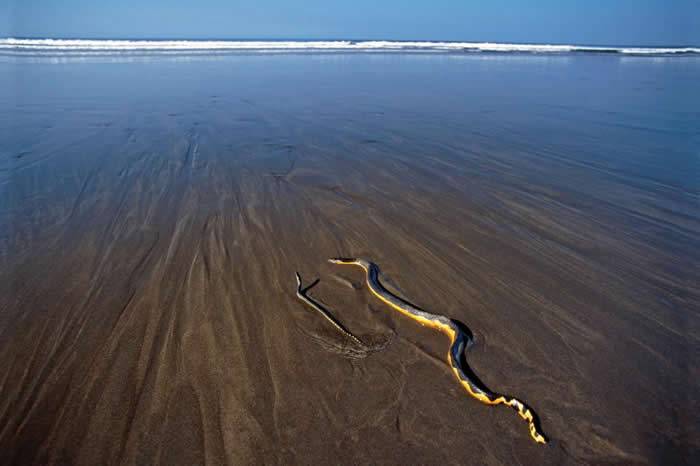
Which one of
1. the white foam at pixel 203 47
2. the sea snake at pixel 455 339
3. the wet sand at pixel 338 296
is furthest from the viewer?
the white foam at pixel 203 47

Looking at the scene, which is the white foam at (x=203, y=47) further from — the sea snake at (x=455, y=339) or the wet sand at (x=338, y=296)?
the sea snake at (x=455, y=339)

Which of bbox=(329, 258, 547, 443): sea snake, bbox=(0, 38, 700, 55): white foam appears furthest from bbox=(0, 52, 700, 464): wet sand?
bbox=(0, 38, 700, 55): white foam

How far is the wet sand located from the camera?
94.6 inches

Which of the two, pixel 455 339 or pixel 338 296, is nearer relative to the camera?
pixel 455 339

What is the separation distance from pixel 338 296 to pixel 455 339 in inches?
42.5

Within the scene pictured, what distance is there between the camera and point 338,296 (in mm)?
3639

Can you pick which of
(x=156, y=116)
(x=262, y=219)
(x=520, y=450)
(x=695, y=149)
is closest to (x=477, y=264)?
(x=520, y=450)

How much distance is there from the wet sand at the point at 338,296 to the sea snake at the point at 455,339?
0.22 ft

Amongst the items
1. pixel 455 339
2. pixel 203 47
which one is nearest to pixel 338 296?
pixel 455 339

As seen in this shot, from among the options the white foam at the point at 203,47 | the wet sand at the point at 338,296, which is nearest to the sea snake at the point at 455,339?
the wet sand at the point at 338,296

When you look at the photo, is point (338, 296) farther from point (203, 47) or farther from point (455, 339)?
point (203, 47)

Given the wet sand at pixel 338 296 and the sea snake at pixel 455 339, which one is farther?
the sea snake at pixel 455 339

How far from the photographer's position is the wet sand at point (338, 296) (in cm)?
240

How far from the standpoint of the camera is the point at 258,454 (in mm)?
2275
